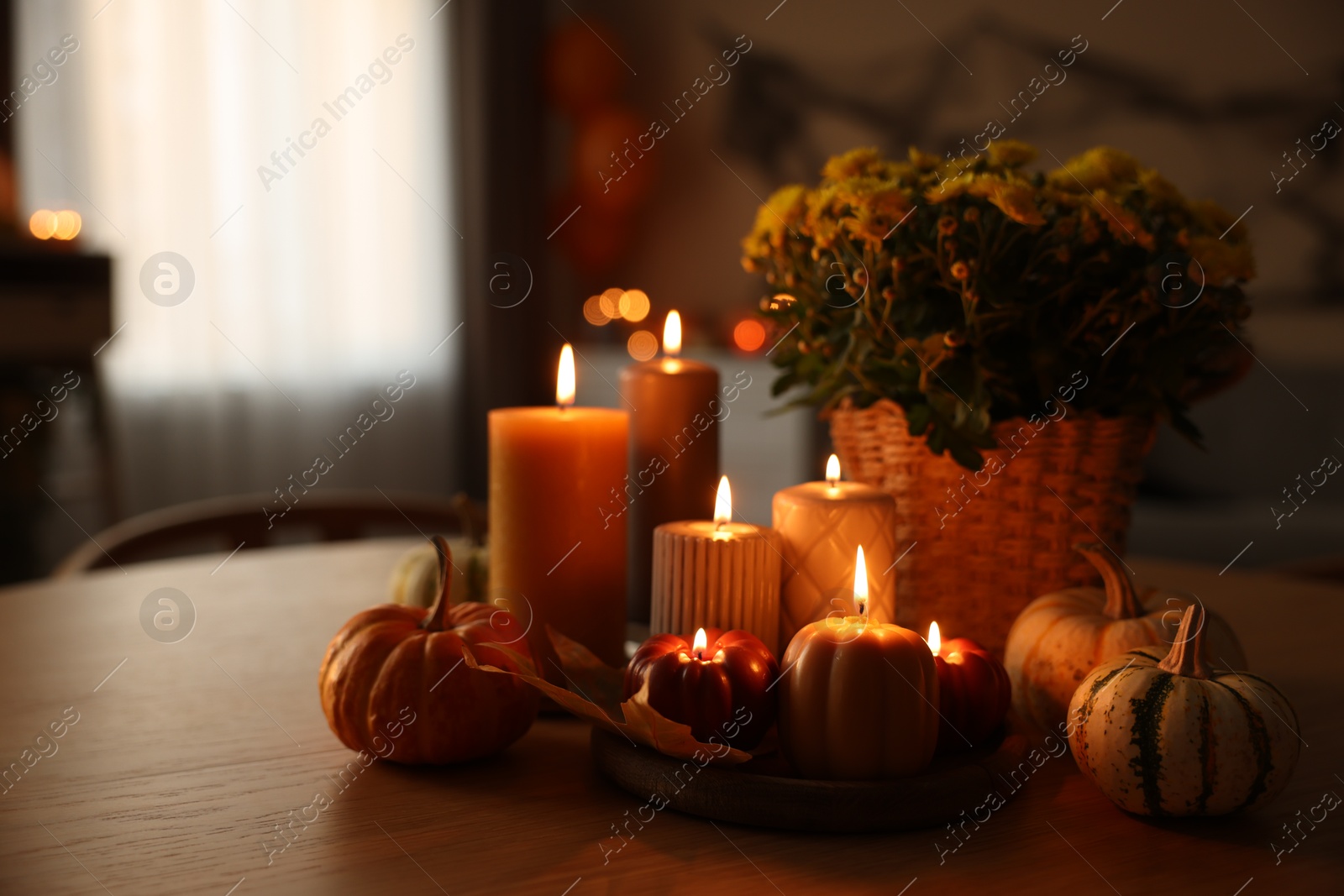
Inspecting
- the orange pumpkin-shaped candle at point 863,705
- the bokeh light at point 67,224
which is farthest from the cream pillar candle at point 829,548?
the bokeh light at point 67,224

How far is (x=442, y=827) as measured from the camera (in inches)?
24.3

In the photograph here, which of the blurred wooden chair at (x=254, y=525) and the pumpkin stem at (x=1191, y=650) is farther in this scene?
the blurred wooden chair at (x=254, y=525)

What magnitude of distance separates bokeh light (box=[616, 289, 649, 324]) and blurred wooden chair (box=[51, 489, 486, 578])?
236cm

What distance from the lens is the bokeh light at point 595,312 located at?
4.25 m

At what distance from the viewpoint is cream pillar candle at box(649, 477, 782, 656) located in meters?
0.73

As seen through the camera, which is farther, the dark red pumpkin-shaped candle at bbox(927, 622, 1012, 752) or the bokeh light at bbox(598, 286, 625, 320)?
the bokeh light at bbox(598, 286, 625, 320)

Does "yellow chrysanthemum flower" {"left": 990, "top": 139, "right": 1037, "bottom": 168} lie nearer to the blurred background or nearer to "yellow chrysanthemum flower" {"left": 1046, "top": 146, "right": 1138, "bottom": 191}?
"yellow chrysanthemum flower" {"left": 1046, "top": 146, "right": 1138, "bottom": 191}

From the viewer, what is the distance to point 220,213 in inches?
132

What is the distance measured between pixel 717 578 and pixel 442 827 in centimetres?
23

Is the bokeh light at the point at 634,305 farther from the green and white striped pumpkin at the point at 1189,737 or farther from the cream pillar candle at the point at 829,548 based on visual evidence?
the green and white striped pumpkin at the point at 1189,737

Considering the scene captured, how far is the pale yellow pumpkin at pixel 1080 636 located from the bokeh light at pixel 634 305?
3.44 meters

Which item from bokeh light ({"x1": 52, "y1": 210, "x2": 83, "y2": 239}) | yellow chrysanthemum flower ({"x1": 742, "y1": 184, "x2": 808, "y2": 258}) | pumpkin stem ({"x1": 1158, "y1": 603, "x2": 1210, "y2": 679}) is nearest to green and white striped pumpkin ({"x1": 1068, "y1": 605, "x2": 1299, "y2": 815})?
pumpkin stem ({"x1": 1158, "y1": 603, "x2": 1210, "y2": 679})

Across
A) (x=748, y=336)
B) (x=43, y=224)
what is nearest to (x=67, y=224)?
(x=43, y=224)

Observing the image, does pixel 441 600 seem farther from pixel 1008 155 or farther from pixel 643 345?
pixel 643 345
